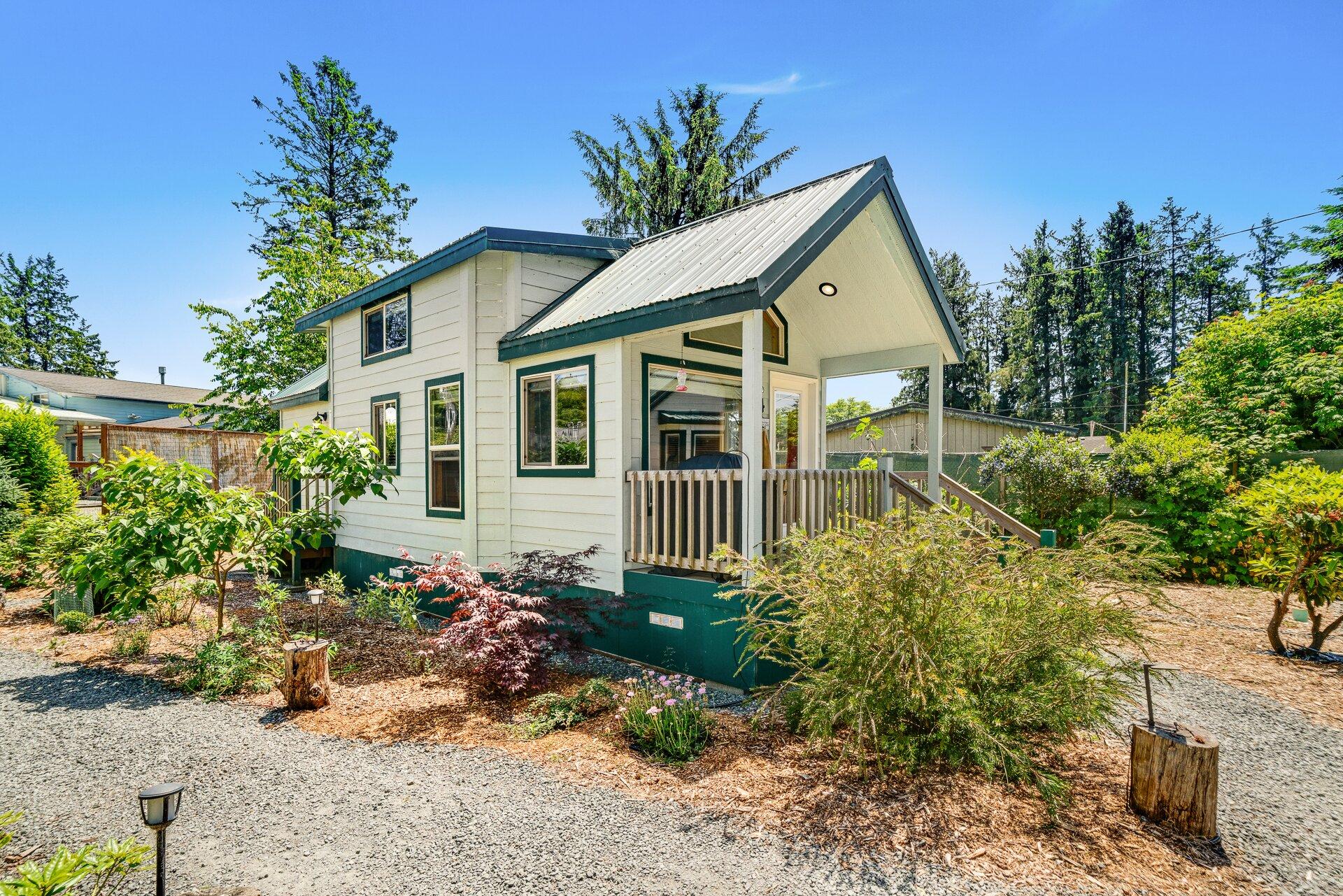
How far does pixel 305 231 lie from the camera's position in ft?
69.1

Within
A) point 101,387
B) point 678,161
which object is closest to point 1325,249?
point 678,161

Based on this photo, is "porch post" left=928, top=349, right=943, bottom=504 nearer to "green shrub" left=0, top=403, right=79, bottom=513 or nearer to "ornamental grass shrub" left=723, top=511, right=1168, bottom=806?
"ornamental grass shrub" left=723, top=511, right=1168, bottom=806

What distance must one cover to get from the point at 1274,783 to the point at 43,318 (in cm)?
5684

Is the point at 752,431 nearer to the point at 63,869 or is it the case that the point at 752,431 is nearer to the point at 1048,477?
the point at 63,869

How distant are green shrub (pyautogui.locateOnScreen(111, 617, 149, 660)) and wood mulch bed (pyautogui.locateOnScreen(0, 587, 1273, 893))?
2250 millimetres

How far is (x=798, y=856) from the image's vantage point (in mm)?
2895

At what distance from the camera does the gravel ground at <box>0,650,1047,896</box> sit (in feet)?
8.99

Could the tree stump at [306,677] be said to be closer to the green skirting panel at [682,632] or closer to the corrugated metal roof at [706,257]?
the green skirting panel at [682,632]

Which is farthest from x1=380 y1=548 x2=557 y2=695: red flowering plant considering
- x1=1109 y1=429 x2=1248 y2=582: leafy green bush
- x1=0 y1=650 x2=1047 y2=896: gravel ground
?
x1=1109 y1=429 x2=1248 y2=582: leafy green bush

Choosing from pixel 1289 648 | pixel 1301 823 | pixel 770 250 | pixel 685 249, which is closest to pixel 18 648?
pixel 685 249

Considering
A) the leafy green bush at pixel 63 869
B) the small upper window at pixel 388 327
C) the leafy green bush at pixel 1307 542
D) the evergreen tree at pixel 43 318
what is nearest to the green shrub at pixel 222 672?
the leafy green bush at pixel 63 869

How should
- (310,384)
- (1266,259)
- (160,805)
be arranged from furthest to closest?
1. (1266,259)
2. (310,384)
3. (160,805)

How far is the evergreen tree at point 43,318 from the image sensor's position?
36938 mm

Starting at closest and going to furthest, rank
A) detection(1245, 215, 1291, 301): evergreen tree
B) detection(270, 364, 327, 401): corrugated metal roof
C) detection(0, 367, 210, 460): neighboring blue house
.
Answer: detection(270, 364, 327, 401): corrugated metal roof
detection(0, 367, 210, 460): neighboring blue house
detection(1245, 215, 1291, 301): evergreen tree
